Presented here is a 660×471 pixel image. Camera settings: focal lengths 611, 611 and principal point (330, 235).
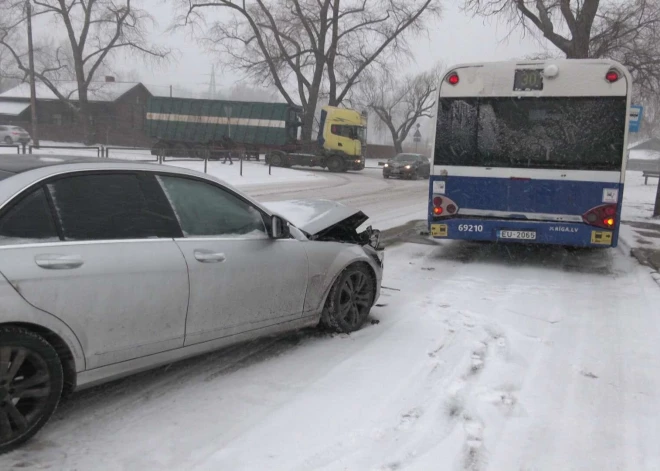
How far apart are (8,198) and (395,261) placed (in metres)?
6.38

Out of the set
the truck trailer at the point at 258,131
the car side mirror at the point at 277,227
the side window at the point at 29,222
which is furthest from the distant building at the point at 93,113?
the side window at the point at 29,222

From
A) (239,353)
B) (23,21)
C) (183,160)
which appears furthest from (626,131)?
(23,21)

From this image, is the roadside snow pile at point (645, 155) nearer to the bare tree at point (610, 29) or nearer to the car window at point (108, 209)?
the bare tree at point (610, 29)

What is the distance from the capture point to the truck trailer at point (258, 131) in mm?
37594

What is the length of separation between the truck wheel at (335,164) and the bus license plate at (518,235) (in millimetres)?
29322

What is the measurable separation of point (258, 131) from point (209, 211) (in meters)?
35.8

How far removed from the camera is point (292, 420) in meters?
3.67

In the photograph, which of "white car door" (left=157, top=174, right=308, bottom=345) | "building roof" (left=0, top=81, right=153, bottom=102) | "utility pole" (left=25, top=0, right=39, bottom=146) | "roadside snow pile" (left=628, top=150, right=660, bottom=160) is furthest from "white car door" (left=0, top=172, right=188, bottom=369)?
"roadside snow pile" (left=628, top=150, right=660, bottom=160)

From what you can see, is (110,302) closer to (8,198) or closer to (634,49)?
(8,198)

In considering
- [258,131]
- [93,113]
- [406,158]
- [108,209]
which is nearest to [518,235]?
[108,209]

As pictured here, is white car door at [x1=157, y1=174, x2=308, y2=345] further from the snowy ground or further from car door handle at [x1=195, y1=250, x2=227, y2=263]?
the snowy ground

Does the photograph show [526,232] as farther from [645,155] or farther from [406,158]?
[645,155]

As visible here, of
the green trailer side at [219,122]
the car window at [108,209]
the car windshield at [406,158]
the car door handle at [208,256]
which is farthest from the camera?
the green trailer side at [219,122]

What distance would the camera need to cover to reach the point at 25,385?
10.2 feet
